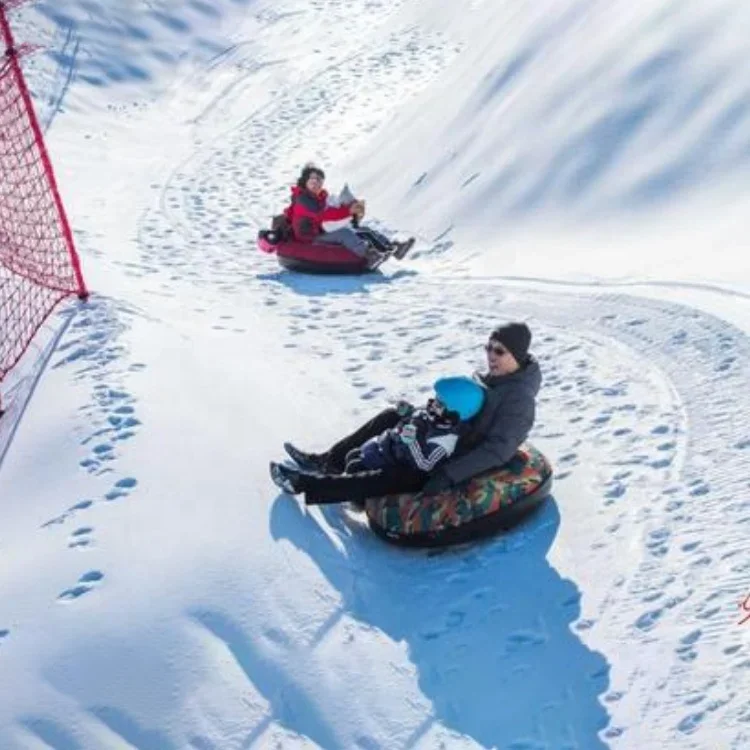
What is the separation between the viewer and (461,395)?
6.41 meters

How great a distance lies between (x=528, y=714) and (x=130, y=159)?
12536 millimetres

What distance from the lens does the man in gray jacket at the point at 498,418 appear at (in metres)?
6.41

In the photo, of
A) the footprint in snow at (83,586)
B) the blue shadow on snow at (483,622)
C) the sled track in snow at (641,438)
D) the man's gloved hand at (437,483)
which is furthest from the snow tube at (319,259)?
the footprint in snow at (83,586)

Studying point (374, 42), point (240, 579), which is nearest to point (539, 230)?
point (240, 579)

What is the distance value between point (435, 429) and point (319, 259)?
5420mm

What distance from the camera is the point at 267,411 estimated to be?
315 inches

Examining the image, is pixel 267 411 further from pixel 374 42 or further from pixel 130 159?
pixel 374 42

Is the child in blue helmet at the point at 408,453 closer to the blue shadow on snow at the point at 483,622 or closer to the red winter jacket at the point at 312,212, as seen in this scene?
the blue shadow on snow at the point at 483,622

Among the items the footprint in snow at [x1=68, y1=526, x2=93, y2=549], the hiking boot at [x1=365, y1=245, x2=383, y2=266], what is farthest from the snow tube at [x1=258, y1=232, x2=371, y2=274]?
the footprint in snow at [x1=68, y1=526, x2=93, y2=549]

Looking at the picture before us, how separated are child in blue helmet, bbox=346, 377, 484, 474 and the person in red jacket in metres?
5.20

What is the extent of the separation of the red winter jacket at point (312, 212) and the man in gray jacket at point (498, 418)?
542 cm

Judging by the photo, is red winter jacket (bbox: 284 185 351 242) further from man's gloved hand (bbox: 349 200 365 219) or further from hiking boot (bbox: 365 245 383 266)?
hiking boot (bbox: 365 245 383 266)

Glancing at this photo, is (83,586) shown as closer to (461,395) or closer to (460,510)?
(460,510)

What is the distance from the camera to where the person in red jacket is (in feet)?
38.1
